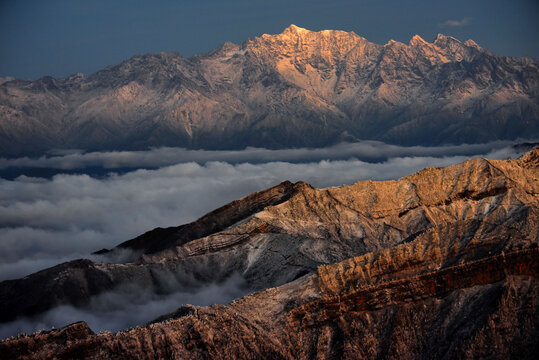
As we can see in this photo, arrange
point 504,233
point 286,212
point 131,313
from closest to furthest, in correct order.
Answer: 1. point 504,233
2. point 131,313
3. point 286,212

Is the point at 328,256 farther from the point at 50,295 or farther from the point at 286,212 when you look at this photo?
the point at 50,295

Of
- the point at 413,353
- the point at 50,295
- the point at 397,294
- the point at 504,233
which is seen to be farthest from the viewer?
the point at 50,295

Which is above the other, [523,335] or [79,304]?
[79,304]

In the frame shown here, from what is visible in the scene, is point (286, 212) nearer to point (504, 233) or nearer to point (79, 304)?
point (79, 304)

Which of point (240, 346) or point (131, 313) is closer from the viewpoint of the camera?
point (240, 346)

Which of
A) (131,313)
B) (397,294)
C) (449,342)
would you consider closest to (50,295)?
(131,313)

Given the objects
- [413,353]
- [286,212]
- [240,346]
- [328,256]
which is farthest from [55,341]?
[286,212]

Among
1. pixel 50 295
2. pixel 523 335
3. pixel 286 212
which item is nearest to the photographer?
pixel 523 335

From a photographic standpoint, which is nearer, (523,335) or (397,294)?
(523,335)

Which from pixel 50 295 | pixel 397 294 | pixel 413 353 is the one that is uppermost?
pixel 50 295
